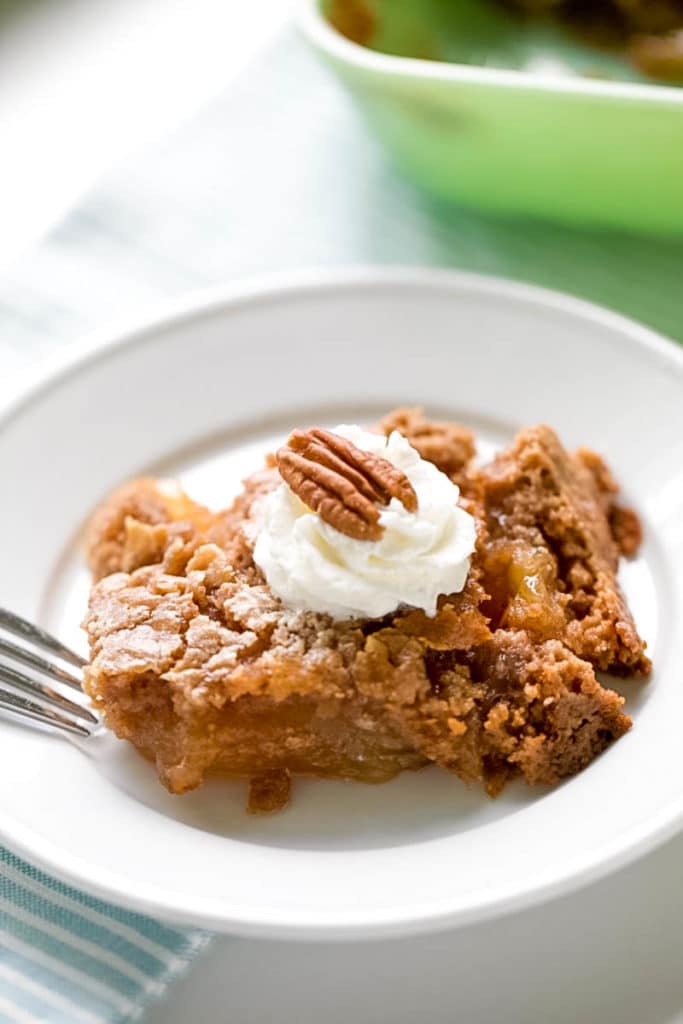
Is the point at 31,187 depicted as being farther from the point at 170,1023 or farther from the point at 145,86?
the point at 170,1023

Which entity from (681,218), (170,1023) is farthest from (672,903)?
(681,218)

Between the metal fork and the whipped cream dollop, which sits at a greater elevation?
the whipped cream dollop

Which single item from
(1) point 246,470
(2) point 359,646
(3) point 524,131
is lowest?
(1) point 246,470

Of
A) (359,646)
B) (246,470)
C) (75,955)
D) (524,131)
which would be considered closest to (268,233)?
(524,131)

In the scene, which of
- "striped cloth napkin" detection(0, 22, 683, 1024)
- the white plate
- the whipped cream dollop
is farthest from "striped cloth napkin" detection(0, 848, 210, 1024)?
"striped cloth napkin" detection(0, 22, 683, 1024)

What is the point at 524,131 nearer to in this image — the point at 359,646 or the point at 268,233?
the point at 268,233

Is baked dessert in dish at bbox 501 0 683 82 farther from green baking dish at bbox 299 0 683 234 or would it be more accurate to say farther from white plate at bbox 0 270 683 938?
white plate at bbox 0 270 683 938

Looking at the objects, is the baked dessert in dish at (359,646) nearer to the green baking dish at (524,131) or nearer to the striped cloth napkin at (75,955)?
the striped cloth napkin at (75,955)
